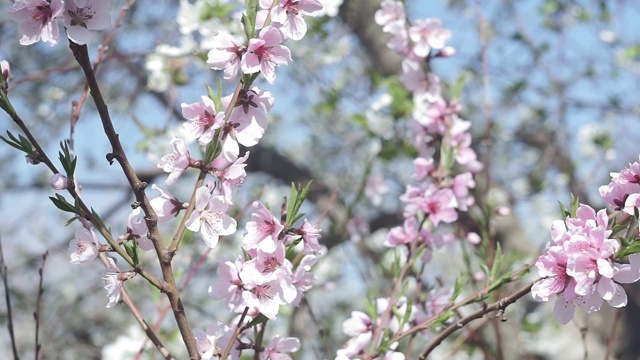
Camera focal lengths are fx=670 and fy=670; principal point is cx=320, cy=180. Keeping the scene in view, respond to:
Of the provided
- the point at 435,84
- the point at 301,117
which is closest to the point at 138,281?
the point at 435,84

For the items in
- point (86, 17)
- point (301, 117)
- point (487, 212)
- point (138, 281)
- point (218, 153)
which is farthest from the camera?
point (301, 117)

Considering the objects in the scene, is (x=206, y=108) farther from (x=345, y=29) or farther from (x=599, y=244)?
(x=345, y=29)

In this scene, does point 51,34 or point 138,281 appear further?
point 138,281

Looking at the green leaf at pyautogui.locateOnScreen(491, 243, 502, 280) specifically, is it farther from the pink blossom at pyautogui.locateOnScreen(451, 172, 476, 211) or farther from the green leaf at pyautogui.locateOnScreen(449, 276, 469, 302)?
the pink blossom at pyautogui.locateOnScreen(451, 172, 476, 211)

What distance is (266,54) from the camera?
85cm

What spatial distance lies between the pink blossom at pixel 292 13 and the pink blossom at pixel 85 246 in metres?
0.35

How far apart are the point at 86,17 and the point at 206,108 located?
0.61ft

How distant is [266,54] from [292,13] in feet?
0.23

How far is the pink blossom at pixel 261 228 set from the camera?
83 cm

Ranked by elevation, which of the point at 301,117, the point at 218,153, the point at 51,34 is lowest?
the point at 301,117

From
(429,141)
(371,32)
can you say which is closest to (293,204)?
(429,141)

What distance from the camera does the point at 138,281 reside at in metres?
2.43

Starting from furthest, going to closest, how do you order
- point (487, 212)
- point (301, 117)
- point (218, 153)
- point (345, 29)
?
point (301, 117) → point (345, 29) → point (487, 212) → point (218, 153)

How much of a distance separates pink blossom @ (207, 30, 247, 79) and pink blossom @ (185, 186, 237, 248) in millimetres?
167
